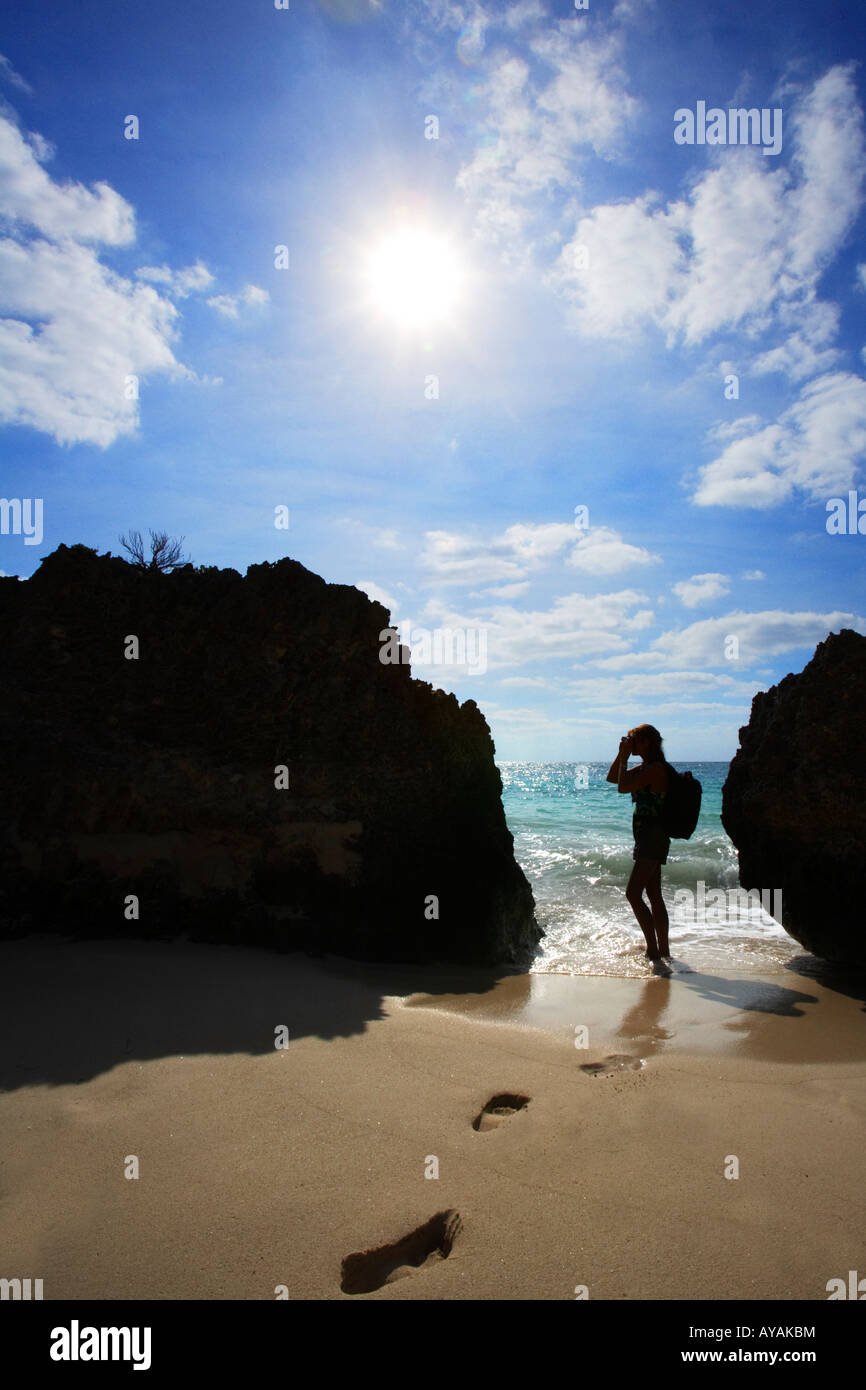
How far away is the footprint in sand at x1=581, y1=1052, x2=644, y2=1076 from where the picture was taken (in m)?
3.75

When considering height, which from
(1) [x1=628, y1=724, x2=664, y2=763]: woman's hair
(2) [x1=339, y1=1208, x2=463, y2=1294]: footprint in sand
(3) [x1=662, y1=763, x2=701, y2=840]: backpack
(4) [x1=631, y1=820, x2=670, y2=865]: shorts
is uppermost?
(1) [x1=628, y1=724, x2=664, y2=763]: woman's hair

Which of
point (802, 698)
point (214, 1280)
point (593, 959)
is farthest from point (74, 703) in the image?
point (802, 698)

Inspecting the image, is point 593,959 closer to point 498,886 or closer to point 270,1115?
point 498,886

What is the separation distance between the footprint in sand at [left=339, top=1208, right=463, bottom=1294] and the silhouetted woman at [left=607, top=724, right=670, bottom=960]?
16.0 feet

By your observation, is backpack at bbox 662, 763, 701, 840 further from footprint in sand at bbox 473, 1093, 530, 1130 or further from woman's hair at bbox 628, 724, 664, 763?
footprint in sand at bbox 473, 1093, 530, 1130

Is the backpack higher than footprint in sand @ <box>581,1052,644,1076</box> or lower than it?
higher

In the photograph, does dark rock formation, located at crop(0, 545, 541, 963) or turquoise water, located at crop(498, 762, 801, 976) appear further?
turquoise water, located at crop(498, 762, 801, 976)

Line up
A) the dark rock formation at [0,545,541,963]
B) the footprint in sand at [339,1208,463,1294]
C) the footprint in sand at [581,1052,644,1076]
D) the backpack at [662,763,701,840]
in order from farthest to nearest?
the backpack at [662,763,701,840]
the dark rock formation at [0,545,541,963]
the footprint in sand at [581,1052,644,1076]
the footprint in sand at [339,1208,463,1294]

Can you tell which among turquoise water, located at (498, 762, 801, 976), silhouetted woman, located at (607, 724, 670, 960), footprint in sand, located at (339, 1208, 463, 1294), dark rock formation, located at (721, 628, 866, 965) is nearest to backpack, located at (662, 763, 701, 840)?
silhouetted woman, located at (607, 724, 670, 960)

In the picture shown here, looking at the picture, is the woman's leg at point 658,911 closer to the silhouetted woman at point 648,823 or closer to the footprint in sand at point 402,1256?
the silhouetted woman at point 648,823

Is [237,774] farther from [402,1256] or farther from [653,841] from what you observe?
[402,1256]

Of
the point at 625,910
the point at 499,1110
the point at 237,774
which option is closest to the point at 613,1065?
the point at 499,1110

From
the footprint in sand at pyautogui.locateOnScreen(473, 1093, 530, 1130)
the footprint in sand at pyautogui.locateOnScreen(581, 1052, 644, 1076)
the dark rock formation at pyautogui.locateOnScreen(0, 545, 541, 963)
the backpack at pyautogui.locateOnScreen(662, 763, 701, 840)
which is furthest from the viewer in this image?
the backpack at pyautogui.locateOnScreen(662, 763, 701, 840)
